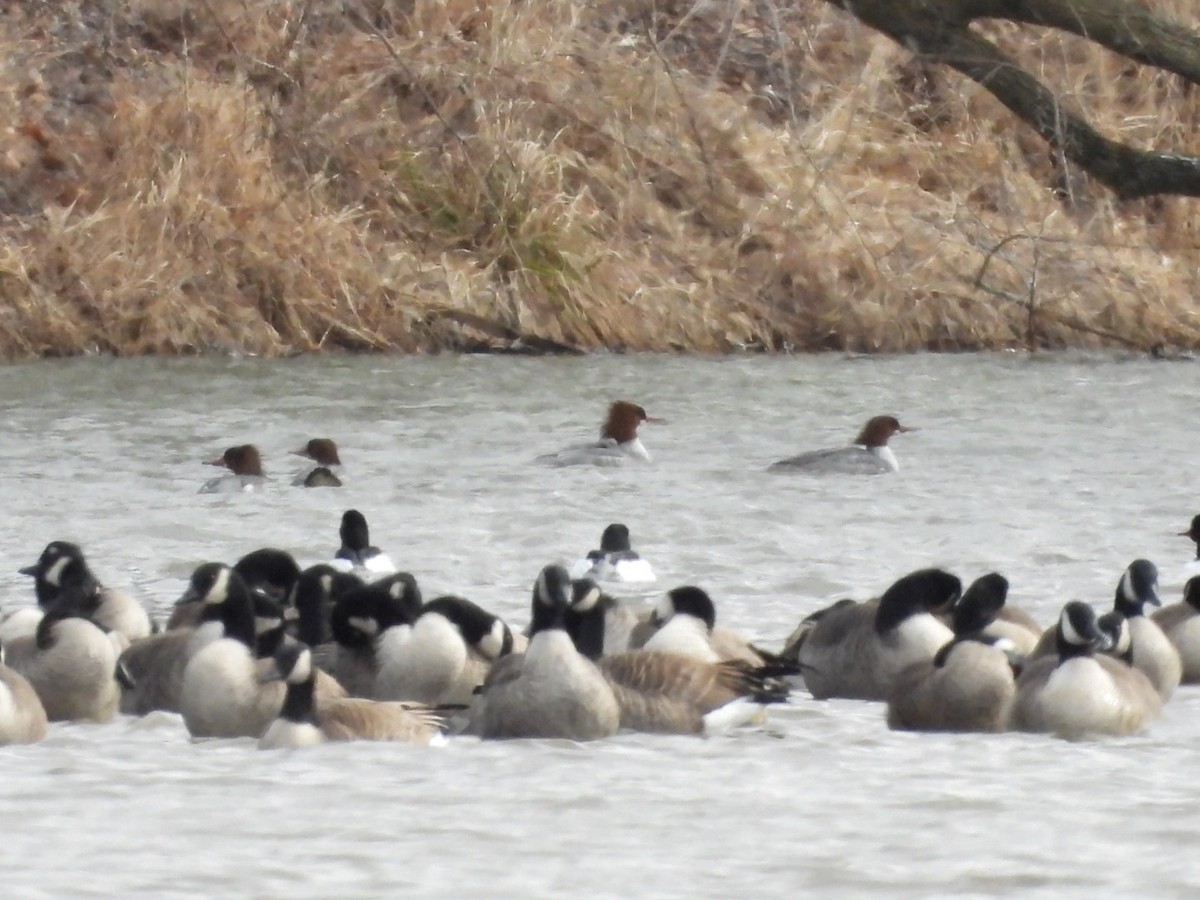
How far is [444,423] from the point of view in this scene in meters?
16.7

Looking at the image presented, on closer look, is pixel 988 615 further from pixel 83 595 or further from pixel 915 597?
pixel 83 595

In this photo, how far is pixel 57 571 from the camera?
912cm

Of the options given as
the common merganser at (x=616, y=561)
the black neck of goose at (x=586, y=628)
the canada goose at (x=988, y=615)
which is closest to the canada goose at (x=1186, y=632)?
the canada goose at (x=988, y=615)

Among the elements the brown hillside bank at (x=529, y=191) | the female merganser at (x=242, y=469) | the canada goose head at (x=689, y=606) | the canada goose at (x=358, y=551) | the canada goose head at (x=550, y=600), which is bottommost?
the female merganser at (x=242, y=469)

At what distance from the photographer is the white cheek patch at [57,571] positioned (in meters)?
9.12

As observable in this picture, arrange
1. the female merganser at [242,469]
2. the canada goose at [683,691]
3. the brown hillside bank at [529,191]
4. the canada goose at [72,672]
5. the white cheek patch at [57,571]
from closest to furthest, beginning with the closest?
1. the canada goose at [683,691]
2. the canada goose at [72,672]
3. the white cheek patch at [57,571]
4. the female merganser at [242,469]
5. the brown hillside bank at [529,191]

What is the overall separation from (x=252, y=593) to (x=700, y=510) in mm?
4841

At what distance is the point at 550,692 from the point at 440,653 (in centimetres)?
95

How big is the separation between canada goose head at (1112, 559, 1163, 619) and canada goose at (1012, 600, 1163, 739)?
3.59 ft

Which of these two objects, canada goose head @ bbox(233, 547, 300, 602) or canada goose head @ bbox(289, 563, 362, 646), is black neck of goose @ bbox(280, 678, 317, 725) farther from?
canada goose head @ bbox(233, 547, 300, 602)

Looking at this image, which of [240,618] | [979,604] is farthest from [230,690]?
[979,604]

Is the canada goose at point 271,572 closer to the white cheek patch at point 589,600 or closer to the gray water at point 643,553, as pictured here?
the gray water at point 643,553

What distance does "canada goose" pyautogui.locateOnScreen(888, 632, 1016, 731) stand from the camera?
7.77m

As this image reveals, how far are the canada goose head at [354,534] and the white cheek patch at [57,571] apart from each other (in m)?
1.98
